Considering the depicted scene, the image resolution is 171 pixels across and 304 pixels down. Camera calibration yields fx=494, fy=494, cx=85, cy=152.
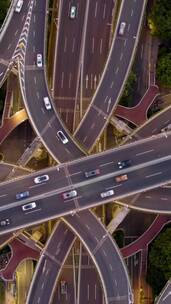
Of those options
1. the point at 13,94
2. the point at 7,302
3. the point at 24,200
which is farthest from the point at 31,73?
the point at 7,302

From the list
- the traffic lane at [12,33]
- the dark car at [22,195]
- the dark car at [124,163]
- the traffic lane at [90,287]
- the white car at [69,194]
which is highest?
the traffic lane at [12,33]

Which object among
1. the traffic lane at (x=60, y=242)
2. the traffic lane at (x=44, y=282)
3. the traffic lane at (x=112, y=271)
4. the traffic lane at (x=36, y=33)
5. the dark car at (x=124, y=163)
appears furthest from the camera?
the traffic lane at (x=36, y=33)

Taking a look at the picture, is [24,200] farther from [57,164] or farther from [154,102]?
[154,102]

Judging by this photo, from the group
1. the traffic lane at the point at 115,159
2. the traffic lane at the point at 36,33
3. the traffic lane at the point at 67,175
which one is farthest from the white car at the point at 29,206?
the traffic lane at the point at 36,33

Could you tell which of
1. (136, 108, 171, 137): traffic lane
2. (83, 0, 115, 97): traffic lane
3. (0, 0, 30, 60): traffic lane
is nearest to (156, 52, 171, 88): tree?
(136, 108, 171, 137): traffic lane

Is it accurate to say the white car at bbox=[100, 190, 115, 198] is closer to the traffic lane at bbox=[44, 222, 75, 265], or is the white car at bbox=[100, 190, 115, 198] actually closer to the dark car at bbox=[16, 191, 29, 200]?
the traffic lane at bbox=[44, 222, 75, 265]

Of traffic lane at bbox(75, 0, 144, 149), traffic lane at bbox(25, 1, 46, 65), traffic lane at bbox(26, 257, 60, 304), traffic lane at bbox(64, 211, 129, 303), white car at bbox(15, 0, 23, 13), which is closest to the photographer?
traffic lane at bbox(64, 211, 129, 303)

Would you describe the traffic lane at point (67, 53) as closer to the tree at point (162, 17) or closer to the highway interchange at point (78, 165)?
the highway interchange at point (78, 165)
